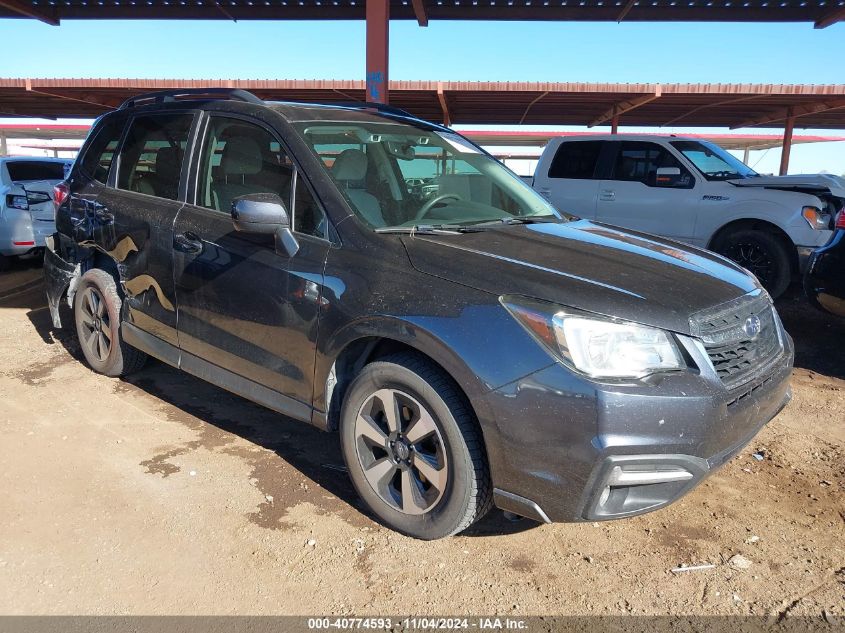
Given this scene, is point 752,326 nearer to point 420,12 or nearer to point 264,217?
point 264,217

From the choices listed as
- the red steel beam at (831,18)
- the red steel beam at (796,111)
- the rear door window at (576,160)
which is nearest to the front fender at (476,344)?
the rear door window at (576,160)

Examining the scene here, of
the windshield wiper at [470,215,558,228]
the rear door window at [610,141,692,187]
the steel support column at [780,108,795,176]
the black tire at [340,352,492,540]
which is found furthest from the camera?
the steel support column at [780,108,795,176]

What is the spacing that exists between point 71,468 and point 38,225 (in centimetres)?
617

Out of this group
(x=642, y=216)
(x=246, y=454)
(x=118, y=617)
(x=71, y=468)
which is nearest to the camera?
(x=118, y=617)

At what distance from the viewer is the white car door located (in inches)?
311

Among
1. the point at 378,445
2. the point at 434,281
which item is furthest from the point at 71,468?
the point at 434,281

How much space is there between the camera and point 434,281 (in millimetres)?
2545

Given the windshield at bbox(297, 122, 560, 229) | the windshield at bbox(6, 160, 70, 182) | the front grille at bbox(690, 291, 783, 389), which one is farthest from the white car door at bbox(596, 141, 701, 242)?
the windshield at bbox(6, 160, 70, 182)

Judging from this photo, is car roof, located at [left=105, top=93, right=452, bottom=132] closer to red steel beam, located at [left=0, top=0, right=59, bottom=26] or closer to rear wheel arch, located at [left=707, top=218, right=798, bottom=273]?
rear wheel arch, located at [left=707, top=218, right=798, bottom=273]

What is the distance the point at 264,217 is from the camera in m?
2.89

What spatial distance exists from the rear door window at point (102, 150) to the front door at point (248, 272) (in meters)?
1.22

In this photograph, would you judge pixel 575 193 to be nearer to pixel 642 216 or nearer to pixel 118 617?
pixel 642 216

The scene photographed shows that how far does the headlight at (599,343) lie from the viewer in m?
2.25

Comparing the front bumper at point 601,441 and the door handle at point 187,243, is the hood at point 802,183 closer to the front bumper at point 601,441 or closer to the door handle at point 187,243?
the front bumper at point 601,441
